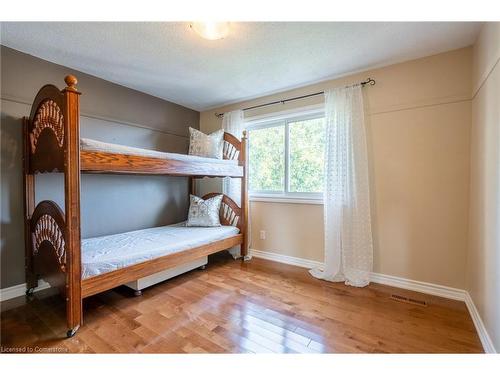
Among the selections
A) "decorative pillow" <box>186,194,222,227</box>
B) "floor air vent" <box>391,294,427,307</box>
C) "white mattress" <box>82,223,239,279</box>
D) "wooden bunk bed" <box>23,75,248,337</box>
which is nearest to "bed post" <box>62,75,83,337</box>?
"wooden bunk bed" <box>23,75,248,337</box>

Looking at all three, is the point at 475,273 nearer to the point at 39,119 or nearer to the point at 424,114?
the point at 424,114

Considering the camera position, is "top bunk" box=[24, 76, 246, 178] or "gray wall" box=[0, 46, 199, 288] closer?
"top bunk" box=[24, 76, 246, 178]

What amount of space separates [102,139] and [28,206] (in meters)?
0.95

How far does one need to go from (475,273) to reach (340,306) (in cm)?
107

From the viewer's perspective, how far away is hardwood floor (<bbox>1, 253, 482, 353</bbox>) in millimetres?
1452

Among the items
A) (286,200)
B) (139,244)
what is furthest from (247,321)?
(286,200)

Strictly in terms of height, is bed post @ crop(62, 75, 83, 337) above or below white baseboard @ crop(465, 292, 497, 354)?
above

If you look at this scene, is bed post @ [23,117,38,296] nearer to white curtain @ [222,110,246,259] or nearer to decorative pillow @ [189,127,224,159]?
decorative pillow @ [189,127,224,159]

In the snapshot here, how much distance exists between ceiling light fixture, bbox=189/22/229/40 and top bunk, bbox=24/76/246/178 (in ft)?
3.00

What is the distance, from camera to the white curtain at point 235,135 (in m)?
3.23

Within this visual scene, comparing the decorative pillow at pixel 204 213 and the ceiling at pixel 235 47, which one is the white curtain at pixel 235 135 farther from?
the ceiling at pixel 235 47

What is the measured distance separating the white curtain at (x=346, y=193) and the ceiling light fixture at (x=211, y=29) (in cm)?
138

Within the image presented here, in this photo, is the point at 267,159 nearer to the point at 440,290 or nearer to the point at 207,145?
the point at 207,145
